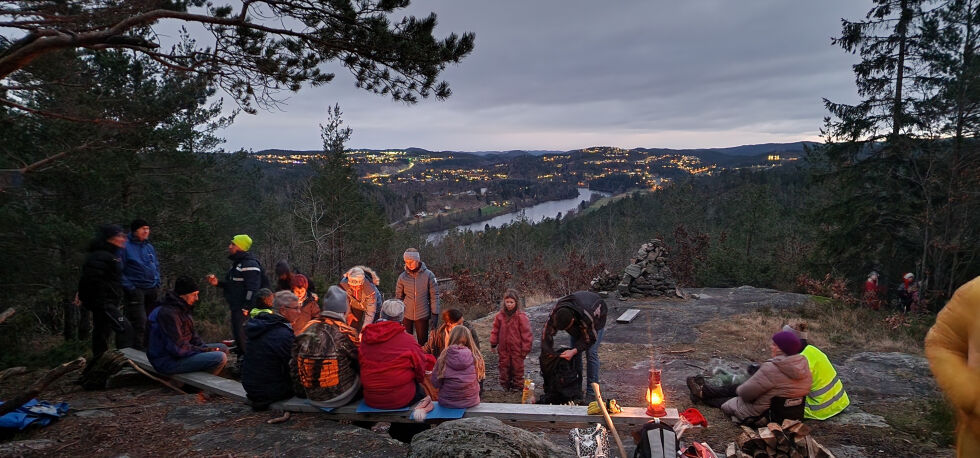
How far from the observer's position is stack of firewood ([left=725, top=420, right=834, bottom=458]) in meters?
3.72

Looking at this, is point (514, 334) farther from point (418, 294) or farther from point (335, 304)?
point (335, 304)

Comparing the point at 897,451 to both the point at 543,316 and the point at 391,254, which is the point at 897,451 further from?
the point at 391,254

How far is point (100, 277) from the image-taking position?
5.29 metres

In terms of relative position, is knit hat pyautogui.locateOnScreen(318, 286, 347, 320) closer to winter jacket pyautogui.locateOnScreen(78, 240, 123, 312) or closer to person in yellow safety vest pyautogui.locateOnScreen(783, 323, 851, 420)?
winter jacket pyautogui.locateOnScreen(78, 240, 123, 312)

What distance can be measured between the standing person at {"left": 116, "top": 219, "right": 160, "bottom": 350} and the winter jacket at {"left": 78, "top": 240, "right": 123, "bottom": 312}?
224mm

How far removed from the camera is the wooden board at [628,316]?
10.3 metres

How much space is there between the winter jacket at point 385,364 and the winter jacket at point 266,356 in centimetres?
78

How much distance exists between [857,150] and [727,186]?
5786 centimetres

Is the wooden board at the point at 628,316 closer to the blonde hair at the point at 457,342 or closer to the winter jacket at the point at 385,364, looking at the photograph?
the blonde hair at the point at 457,342

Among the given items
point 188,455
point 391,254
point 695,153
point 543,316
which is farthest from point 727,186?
point 695,153

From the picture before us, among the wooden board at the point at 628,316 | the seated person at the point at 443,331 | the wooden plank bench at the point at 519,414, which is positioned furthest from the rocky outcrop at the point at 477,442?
the wooden board at the point at 628,316

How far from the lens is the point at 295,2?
4.98 m

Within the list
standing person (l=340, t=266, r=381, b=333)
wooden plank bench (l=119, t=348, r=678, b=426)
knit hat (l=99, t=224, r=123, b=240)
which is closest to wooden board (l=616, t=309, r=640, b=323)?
standing person (l=340, t=266, r=381, b=333)

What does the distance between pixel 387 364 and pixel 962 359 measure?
365cm
